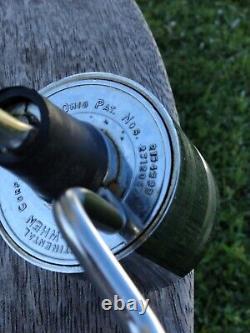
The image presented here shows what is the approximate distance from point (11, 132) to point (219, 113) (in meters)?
1.43

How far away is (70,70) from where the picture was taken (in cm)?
137

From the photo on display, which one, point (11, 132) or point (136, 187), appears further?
point (136, 187)

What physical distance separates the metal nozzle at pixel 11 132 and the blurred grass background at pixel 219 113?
1.20m

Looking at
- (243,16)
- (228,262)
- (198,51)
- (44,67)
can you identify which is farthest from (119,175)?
(243,16)

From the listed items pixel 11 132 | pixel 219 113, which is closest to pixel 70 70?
pixel 11 132

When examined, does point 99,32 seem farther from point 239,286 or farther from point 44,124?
point 239,286

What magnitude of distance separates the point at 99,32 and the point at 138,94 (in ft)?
1.31

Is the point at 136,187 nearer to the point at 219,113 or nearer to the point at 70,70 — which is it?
the point at 70,70

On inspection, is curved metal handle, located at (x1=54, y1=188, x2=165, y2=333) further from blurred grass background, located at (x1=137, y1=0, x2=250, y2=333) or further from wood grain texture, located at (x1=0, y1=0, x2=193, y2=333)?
blurred grass background, located at (x1=137, y1=0, x2=250, y2=333)

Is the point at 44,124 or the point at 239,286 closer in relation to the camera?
the point at 44,124

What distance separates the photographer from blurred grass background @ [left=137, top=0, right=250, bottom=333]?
6.11ft

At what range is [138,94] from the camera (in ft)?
3.48

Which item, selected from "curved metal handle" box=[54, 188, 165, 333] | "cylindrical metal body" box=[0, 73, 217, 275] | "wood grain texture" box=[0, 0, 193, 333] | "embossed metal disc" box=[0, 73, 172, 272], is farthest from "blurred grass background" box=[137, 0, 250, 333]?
"curved metal handle" box=[54, 188, 165, 333]

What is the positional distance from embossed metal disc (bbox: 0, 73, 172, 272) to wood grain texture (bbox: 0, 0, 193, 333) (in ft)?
0.49
